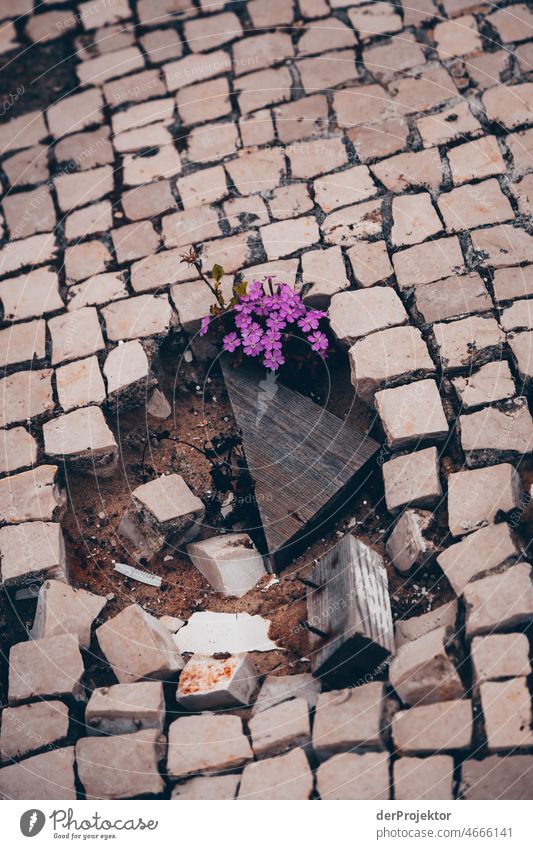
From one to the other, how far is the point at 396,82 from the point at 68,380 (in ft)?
9.53

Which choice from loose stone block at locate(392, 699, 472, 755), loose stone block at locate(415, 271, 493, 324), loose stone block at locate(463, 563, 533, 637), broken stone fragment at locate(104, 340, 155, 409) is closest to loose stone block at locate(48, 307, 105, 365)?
broken stone fragment at locate(104, 340, 155, 409)

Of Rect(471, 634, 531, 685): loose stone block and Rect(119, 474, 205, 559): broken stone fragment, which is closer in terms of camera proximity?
Rect(471, 634, 531, 685): loose stone block

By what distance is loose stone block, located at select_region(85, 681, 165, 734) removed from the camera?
3725 mm

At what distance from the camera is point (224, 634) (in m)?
4.05

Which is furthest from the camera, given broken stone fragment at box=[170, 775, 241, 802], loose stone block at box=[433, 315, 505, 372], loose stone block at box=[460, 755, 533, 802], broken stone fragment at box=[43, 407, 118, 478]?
broken stone fragment at box=[43, 407, 118, 478]

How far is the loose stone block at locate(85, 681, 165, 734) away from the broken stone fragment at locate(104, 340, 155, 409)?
161 centimetres

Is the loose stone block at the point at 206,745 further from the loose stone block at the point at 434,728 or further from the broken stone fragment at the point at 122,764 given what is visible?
the loose stone block at the point at 434,728

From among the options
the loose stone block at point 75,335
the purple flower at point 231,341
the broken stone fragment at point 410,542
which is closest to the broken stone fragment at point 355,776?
the broken stone fragment at point 410,542

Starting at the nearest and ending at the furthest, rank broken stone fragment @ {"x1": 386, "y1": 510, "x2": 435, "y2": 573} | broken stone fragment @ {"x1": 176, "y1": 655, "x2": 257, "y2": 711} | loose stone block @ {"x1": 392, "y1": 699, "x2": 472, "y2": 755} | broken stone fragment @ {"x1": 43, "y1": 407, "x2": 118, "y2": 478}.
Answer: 1. loose stone block @ {"x1": 392, "y1": 699, "x2": 472, "y2": 755}
2. broken stone fragment @ {"x1": 176, "y1": 655, "x2": 257, "y2": 711}
3. broken stone fragment @ {"x1": 386, "y1": 510, "x2": 435, "y2": 573}
4. broken stone fragment @ {"x1": 43, "y1": 407, "x2": 118, "y2": 478}

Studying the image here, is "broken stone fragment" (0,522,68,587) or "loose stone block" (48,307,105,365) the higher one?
"loose stone block" (48,307,105,365)

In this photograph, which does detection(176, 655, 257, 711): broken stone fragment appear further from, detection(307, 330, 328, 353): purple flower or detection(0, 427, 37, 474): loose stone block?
detection(307, 330, 328, 353): purple flower

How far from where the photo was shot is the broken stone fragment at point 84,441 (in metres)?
4.50

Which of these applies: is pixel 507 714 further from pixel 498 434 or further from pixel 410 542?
pixel 498 434
